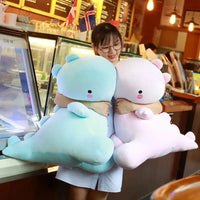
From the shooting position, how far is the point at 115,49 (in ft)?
6.14

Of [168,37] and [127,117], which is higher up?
[168,37]

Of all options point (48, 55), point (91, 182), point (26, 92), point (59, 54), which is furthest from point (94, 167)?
point (48, 55)

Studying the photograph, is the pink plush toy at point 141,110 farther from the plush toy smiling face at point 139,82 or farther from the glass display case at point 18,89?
the glass display case at point 18,89

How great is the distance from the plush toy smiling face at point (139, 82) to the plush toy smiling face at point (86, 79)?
82 mm

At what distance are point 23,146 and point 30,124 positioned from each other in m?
0.25

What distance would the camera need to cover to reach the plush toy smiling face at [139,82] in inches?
56.0

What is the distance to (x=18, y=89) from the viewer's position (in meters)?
1.54

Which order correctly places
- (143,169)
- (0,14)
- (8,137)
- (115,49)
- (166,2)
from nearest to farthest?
(8,137)
(0,14)
(115,49)
(143,169)
(166,2)

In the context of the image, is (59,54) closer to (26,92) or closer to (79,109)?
(26,92)

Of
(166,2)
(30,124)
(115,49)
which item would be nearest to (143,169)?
(115,49)

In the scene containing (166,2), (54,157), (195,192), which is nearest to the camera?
(195,192)

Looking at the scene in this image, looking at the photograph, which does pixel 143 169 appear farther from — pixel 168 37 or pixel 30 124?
pixel 168 37

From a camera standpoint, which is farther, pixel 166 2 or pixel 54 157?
pixel 166 2

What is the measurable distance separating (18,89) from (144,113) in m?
0.69
